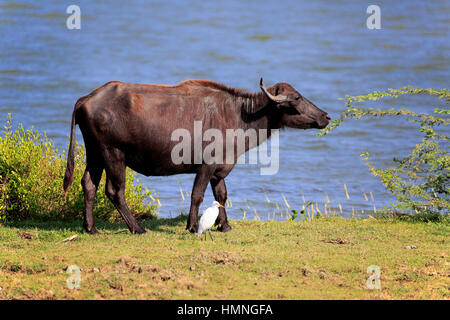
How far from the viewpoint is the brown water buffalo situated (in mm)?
8852

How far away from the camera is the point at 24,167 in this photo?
1018 cm

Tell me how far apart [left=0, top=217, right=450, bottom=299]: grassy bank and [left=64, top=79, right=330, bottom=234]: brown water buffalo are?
551mm

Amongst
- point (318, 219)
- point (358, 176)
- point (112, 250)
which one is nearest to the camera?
point (112, 250)

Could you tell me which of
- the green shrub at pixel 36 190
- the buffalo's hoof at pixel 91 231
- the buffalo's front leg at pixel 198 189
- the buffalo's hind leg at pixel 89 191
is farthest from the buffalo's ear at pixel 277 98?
the buffalo's hoof at pixel 91 231

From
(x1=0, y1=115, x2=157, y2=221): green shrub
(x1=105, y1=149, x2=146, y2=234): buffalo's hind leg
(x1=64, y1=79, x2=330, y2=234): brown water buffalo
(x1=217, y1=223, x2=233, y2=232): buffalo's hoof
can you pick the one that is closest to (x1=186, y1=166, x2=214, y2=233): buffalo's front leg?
(x1=64, y1=79, x2=330, y2=234): brown water buffalo

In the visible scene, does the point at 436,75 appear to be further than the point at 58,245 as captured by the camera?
Yes

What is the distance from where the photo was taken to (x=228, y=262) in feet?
25.0

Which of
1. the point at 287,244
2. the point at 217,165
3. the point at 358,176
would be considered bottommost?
the point at 358,176

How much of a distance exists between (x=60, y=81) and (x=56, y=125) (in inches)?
227

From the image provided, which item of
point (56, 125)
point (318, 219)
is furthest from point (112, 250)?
point (56, 125)

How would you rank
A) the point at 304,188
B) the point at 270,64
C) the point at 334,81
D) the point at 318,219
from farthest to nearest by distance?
the point at 270,64, the point at 334,81, the point at 304,188, the point at 318,219

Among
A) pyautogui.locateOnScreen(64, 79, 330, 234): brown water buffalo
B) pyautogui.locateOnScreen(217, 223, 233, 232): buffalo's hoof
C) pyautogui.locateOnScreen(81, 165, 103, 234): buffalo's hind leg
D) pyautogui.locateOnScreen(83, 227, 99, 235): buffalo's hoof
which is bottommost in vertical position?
pyautogui.locateOnScreen(217, 223, 233, 232): buffalo's hoof

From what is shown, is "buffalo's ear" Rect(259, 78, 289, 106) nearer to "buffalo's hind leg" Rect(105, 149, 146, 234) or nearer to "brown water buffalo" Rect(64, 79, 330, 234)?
"brown water buffalo" Rect(64, 79, 330, 234)

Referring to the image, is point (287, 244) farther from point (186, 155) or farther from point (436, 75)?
point (436, 75)
